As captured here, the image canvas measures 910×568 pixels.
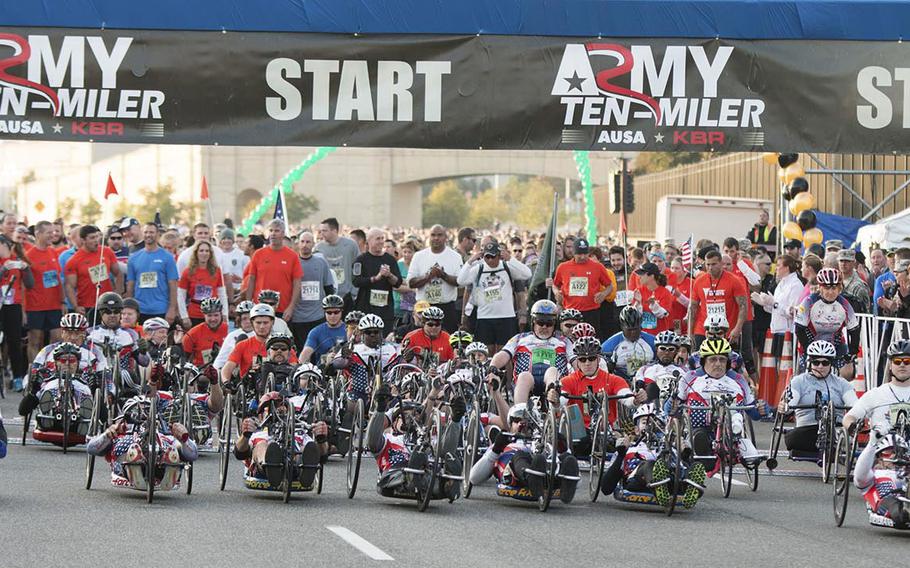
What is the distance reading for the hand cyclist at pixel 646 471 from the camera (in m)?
13.8

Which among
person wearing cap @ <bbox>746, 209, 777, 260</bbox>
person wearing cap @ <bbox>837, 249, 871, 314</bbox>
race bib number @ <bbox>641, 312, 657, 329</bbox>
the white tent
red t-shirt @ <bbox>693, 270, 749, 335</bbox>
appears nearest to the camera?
person wearing cap @ <bbox>837, 249, 871, 314</bbox>

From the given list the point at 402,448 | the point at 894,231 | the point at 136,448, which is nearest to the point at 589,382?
the point at 402,448

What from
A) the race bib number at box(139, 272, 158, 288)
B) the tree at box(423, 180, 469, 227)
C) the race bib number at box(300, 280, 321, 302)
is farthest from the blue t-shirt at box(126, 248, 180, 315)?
the tree at box(423, 180, 469, 227)

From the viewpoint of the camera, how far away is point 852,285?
20.9 metres

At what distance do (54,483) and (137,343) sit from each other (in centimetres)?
303

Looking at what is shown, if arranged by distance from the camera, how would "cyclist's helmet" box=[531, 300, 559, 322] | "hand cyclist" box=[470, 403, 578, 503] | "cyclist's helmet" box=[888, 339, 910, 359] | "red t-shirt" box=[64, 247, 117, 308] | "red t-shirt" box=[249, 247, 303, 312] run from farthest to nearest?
"red t-shirt" box=[64, 247, 117, 308] → "red t-shirt" box=[249, 247, 303, 312] → "cyclist's helmet" box=[531, 300, 559, 322] → "cyclist's helmet" box=[888, 339, 910, 359] → "hand cyclist" box=[470, 403, 578, 503]

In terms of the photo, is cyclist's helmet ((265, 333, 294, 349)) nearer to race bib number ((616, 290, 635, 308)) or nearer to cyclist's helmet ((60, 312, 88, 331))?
cyclist's helmet ((60, 312, 88, 331))

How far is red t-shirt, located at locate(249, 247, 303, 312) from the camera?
20.5 metres

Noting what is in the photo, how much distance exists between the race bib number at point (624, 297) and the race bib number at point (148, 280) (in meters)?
5.46

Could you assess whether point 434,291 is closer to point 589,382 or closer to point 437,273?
point 437,273

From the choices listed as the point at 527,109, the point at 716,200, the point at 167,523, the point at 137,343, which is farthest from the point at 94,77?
the point at 716,200

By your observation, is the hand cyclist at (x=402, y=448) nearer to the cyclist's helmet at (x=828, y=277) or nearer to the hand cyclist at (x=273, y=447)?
the hand cyclist at (x=273, y=447)

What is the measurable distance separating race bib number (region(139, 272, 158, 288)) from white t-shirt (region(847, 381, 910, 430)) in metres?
9.90

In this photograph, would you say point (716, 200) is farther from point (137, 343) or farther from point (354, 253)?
point (137, 343)
